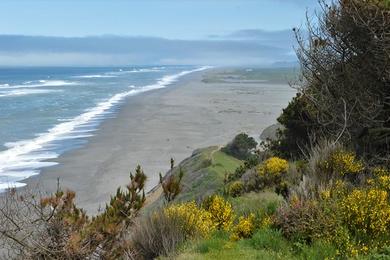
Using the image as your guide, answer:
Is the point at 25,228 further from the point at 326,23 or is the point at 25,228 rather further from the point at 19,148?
the point at 19,148

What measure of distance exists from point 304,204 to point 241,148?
58.3 feet

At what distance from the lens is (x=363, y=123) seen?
34.8 ft

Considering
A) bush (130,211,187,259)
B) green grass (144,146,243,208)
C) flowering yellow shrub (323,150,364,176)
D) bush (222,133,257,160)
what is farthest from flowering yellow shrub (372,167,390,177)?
bush (222,133,257,160)

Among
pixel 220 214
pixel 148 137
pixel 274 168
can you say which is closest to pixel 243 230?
pixel 220 214

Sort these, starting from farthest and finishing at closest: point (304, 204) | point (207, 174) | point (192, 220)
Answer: point (207, 174)
point (192, 220)
point (304, 204)

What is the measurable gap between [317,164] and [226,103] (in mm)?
49299

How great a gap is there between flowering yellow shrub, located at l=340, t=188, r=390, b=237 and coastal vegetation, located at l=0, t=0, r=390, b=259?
0.04 ft

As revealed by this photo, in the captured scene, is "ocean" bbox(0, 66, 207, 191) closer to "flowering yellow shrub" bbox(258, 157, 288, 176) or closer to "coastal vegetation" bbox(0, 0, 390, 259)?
"flowering yellow shrub" bbox(258, 157, 288, 176)

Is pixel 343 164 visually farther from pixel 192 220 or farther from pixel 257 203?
pixel 192 220

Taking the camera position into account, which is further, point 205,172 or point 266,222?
point 205,172

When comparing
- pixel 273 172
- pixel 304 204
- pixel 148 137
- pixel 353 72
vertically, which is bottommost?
pixel 148 137

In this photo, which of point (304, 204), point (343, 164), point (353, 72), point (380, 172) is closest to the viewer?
point (304, 204)

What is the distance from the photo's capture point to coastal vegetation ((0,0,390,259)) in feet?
21.7

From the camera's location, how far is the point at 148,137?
1394 inches
